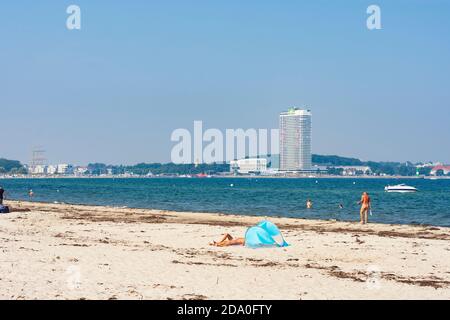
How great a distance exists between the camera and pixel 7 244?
22.3 m

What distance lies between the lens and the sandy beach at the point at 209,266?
14.5 metres

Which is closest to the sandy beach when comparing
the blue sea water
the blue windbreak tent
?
the blue windbreak tent

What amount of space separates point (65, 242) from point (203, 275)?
30.2ft

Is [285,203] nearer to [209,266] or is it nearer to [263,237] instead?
[263,237]

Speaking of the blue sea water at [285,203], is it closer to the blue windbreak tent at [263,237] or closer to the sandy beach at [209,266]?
the sandy beach at [209,266]

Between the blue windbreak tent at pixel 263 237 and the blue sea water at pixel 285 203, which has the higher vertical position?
the blue windbreak tent at pixel 263 237

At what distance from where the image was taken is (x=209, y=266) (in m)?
18.7

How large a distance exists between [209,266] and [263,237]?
5720 mm

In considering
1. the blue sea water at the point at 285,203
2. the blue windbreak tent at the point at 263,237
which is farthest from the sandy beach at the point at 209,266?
the blue sea water at the point at 285,203

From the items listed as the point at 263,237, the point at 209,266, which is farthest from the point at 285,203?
the point at 209,266

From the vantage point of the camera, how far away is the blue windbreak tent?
23797mm

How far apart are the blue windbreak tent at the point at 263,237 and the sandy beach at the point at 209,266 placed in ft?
1.81

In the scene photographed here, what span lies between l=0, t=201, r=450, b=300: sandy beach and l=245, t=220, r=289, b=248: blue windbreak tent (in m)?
0.55
